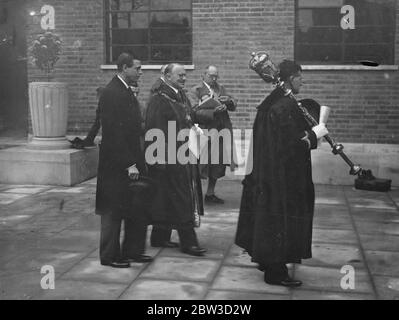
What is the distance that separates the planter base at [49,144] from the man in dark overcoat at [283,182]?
6.32 m

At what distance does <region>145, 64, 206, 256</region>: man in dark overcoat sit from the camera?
6.16m

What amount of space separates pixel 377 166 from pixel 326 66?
2016 mm

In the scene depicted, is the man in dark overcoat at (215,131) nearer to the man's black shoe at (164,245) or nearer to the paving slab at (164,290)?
the man's black shoe at (164,245)

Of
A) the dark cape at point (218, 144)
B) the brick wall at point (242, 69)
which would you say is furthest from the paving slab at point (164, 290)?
the brick wall at point (242, 69)

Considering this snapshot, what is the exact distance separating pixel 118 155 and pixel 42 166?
549 cm

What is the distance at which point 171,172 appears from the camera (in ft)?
20.3

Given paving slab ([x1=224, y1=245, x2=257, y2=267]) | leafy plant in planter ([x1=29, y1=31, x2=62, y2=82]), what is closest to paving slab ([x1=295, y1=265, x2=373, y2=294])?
paving slab ([x1=224, y1=245, x2=257, y2=267])

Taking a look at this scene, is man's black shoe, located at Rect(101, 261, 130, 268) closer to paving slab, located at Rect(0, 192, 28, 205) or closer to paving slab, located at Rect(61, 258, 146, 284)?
paving slab, located at Rect(61, 258, 146, 284)

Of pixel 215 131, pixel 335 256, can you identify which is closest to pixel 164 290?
pixel 335 256

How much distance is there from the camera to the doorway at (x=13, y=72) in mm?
13453

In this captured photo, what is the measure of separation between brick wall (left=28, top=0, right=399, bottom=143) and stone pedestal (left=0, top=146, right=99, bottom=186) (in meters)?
1.40

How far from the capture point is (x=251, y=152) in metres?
5.66

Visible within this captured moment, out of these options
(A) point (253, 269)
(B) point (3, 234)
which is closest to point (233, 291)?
(A) point (253, 269)
